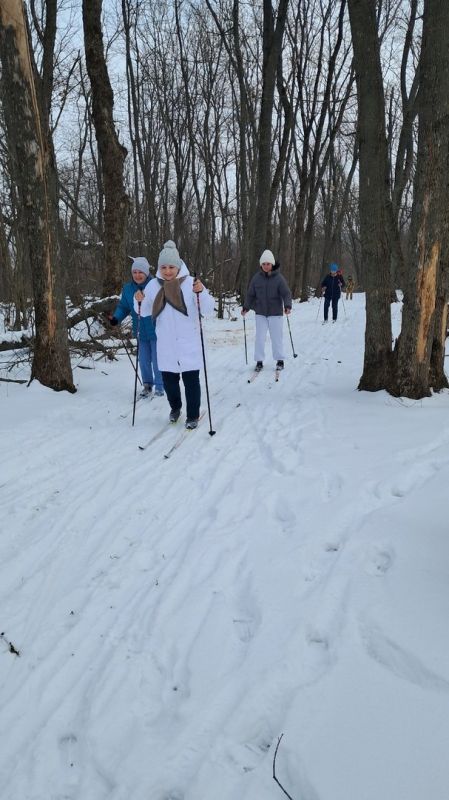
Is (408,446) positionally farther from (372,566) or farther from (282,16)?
(282,16)

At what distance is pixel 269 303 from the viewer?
8.21 meters

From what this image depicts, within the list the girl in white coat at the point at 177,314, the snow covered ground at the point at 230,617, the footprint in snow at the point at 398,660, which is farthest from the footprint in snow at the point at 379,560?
the girl in white coat at the point at 177,314

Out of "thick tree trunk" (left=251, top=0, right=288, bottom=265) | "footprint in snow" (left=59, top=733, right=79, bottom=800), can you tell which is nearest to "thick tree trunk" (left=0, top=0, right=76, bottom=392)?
"footprint in snow" (left=59, top=733, right=79, bottom=800)

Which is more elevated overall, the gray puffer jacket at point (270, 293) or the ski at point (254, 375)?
the gray puffer jacket at point (270, 293)

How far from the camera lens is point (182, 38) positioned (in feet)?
67.1

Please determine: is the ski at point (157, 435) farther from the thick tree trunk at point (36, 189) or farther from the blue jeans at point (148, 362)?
the thick tree trunk at point (36, 189)

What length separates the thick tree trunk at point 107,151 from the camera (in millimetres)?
9945

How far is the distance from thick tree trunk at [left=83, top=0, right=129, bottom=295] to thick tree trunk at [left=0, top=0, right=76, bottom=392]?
441 cm

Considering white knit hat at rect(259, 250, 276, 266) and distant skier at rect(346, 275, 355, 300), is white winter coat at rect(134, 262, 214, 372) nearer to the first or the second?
white knit hat at rect(259, 250, 276, 266)

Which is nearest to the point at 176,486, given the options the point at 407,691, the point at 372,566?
the point at 372,566

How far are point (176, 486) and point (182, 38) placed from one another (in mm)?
23244

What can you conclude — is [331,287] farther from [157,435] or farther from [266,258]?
[157,435]

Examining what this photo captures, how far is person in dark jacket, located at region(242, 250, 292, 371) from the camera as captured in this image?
818 cm

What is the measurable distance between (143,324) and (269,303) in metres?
2.54
